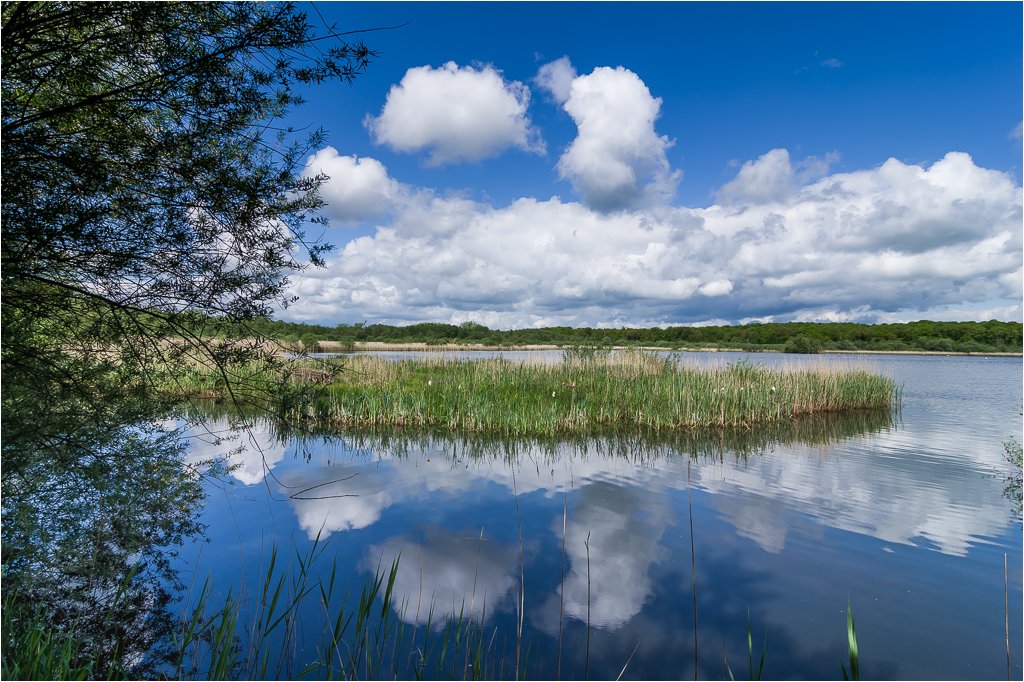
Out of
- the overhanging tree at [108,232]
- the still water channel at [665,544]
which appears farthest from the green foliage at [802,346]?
the overhanging tree at [108,232]

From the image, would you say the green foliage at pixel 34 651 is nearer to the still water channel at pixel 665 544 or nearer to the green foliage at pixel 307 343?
the still water channel at pixel 665 544

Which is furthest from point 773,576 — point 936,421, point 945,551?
point 936,421

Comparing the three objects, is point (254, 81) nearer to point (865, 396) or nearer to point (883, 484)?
point (883, 484)

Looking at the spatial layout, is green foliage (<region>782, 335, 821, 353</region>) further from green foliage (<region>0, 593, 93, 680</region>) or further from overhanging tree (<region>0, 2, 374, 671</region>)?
green foliage (<region>0, 593, 93, 680</region>)

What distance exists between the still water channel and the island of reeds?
69.3 inches

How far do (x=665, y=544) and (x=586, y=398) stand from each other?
7.63 m

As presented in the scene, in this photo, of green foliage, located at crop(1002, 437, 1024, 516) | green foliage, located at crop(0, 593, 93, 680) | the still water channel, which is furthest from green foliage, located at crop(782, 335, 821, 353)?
green foliage, located at crop(0, 593, 93, 680)

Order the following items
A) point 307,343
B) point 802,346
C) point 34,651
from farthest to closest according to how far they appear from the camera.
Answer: point 802,346 → point 307,343 → point 34,651

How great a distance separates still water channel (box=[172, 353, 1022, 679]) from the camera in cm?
Answer: 385

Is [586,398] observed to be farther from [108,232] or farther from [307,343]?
[108,232]

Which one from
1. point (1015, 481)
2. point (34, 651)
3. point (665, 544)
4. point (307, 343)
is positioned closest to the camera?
point (34, 651)

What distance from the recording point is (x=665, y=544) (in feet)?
18.8

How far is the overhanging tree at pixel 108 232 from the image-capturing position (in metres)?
3.23

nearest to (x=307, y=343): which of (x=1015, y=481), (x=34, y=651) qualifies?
(x=34, y=651)
